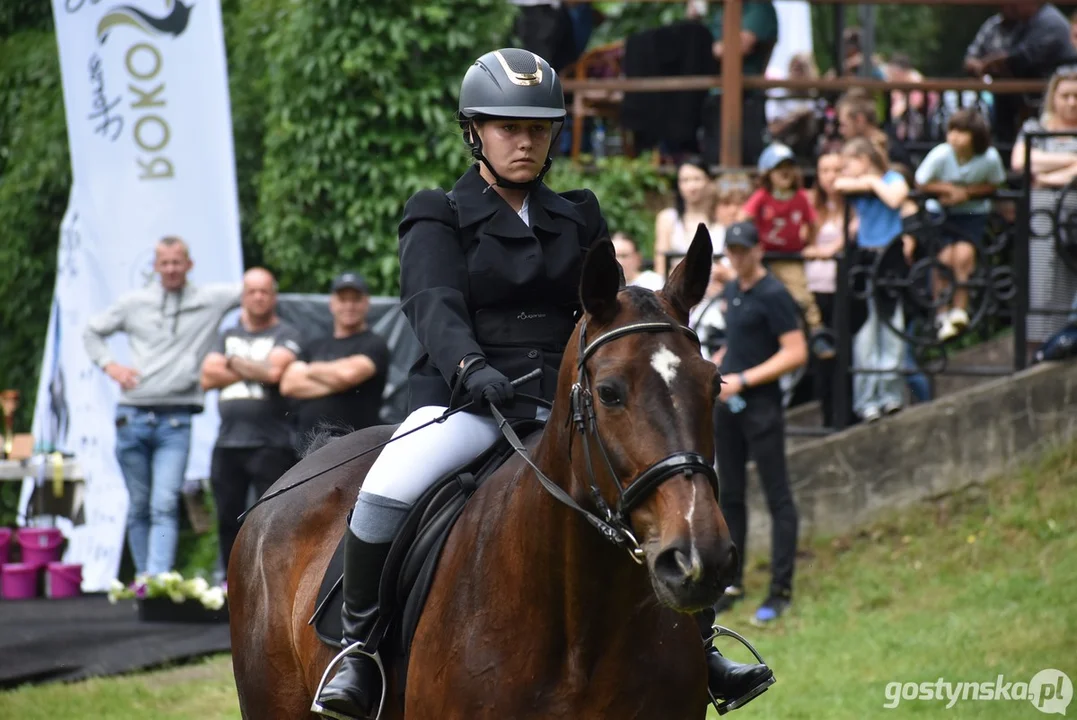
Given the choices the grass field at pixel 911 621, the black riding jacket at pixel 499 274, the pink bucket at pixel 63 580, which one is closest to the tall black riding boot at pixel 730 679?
the black riding jacket at pixel 499 274

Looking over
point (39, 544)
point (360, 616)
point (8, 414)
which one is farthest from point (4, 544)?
point (360, 616)

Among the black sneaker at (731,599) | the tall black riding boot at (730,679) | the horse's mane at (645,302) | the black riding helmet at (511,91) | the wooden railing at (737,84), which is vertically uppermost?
the black riding helmet at (511,91)

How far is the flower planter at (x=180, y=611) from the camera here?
10.7 metres

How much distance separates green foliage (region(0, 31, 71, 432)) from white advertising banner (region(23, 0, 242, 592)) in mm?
2619

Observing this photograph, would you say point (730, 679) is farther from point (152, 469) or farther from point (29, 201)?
point (29, 201)

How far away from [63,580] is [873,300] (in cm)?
666

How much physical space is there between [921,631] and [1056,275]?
3231 millimetres

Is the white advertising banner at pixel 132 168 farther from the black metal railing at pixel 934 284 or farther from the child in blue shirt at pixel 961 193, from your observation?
the child in blue shirt at pixel 961 193

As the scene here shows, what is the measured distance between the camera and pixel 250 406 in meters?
10.9

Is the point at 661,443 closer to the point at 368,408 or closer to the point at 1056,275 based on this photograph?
the point at 368,408

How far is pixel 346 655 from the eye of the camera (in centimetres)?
470

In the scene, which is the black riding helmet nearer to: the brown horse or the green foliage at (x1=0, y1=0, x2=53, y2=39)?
the brown horse

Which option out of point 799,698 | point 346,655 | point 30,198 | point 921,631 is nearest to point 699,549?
point 346,655

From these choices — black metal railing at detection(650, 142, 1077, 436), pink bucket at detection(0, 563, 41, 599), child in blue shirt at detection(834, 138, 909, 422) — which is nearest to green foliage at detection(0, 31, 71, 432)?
pink bucket at detection(0, 563, 41, 599)
